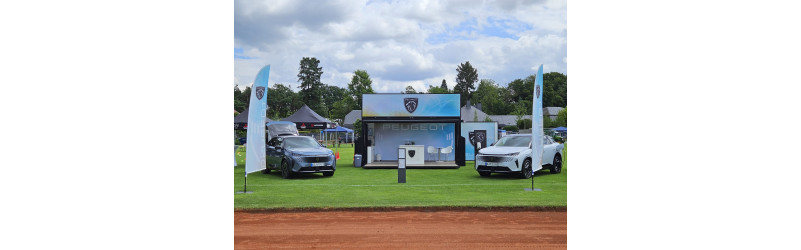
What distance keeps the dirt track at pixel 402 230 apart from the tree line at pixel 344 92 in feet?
6.90

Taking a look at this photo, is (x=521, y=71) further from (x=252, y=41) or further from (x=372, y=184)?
(x=252, y=41)

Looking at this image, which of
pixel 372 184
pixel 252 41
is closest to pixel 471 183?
pixel 372 184

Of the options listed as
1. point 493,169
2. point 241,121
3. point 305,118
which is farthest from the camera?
point 305,118

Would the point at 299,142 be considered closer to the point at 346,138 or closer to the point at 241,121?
the point at 241,121

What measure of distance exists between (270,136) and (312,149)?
2.85 ft

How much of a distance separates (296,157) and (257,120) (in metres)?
2.96

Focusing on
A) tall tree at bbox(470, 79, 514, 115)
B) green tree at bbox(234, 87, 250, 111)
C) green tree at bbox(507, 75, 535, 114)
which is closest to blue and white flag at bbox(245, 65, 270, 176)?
green tree at bbox(234, 87, 250, 111)

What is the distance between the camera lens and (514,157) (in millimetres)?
10180

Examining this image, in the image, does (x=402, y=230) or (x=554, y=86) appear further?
(x=554, y=86)

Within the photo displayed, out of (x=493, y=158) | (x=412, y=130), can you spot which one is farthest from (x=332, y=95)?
(x=412, y=130)

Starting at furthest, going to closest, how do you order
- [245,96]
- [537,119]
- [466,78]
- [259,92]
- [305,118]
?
[466,78] < [305,118] < [245,96] < [537,119] < [259,92]

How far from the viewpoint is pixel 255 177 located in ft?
31.4

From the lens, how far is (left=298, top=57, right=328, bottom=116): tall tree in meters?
8.98

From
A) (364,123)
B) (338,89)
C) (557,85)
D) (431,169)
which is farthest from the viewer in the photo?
(364,123)
